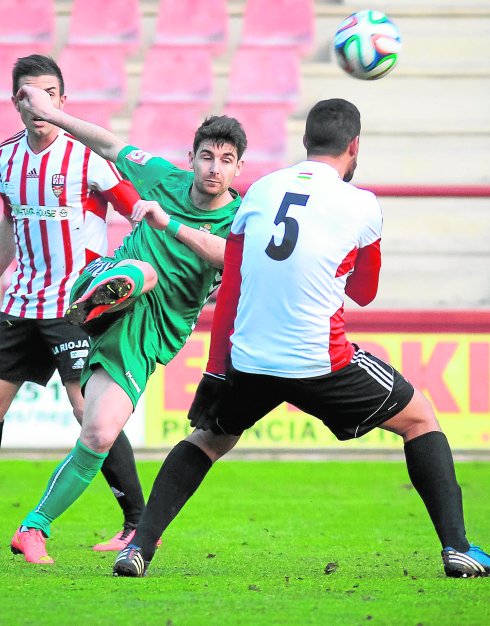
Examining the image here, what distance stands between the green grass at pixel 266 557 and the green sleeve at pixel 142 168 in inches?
57.4

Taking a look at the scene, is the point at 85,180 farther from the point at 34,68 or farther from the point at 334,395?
the point at 334,395

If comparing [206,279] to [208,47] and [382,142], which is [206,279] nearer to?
[382,142]

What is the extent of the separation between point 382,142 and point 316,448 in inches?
173

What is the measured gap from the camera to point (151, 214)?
4137 mm

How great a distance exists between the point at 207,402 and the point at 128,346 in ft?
1.54

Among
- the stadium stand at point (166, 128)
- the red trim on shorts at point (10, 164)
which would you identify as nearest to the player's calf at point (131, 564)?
the red trim on shorts at point (10, 164)

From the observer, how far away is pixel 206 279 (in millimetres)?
4566

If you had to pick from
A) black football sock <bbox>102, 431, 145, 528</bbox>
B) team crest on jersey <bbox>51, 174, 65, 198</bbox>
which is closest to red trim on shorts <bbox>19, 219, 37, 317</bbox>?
team crest on jersey <bbox>51, 174, 65, 198</bbox>

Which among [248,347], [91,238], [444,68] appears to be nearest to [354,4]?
[444,68]

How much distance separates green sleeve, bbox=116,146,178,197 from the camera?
15.1ft

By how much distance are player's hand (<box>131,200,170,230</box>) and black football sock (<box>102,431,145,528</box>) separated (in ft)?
4.12

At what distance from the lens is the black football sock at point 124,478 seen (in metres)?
5.09

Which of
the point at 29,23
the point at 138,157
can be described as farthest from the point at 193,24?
the point at 138,157

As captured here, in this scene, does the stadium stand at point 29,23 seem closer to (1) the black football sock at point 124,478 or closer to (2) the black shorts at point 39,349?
(2) the black shorts at point 39,349
